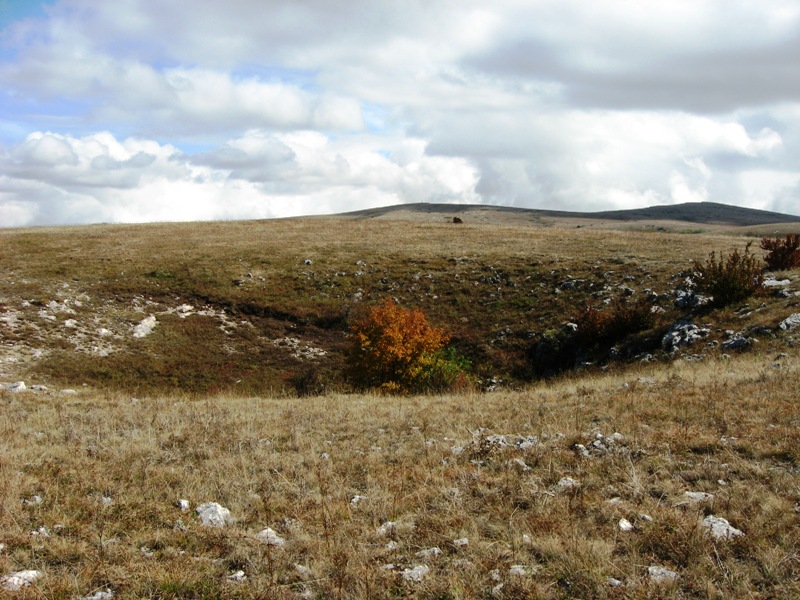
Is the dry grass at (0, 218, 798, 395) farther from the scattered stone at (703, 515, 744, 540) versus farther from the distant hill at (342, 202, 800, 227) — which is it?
the distant hill at (342, 202, 800, 227)

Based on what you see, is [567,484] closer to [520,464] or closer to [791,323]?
[520,464]

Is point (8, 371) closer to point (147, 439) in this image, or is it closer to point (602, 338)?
point (147, 439)

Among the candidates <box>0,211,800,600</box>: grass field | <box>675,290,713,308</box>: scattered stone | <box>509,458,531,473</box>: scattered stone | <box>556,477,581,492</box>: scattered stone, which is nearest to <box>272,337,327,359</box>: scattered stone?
<box>0,211,800,600</box>: grass field

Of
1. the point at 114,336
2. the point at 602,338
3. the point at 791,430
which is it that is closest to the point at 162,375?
the point at 114,336

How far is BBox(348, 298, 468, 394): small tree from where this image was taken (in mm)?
23922

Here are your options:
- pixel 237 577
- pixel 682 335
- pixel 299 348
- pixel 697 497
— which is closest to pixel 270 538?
pixel 237 577

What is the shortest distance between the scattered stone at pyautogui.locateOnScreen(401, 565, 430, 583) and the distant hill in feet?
451

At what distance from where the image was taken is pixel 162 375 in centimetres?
2822

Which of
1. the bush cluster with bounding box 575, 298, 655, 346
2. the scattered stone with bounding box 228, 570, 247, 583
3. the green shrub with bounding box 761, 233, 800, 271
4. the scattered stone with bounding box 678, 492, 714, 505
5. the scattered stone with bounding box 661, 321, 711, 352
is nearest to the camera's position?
the scattered stone with bounding box 228, 570, 247, 583

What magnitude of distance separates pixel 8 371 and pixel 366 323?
16.4 meters

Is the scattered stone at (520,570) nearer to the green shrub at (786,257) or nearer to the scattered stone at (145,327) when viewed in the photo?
the green shrub at (786,257)

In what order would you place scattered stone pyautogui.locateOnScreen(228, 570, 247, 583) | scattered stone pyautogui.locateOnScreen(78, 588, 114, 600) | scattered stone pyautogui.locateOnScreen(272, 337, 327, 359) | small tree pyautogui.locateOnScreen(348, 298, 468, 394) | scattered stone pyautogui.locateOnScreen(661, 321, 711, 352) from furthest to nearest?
scattered stone pyautogui.locateOnScreen(272, 337, 327, 359) < small tree pyautogui.locateOnScreen(348, 298, 468, 394) < scattered stone pyautogui.locateOnScreen(661, 321, 711, 352) < scattered stone pyautogui.locateOnScreen(228, 570, 247, 583) < scattered stone pyautogui.locateOnScreen(78, 588, 114, 600)

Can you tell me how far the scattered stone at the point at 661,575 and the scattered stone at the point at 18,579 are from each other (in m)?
5.51

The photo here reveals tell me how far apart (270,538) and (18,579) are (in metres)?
2.25
